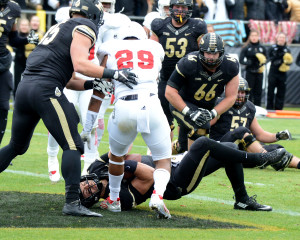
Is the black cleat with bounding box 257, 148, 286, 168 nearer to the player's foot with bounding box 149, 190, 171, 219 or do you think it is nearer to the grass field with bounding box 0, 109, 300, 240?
the grass field with bounding box 0, 109, 300, 240

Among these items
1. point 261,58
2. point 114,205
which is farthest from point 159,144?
point 261,58

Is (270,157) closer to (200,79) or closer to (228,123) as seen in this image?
(200,79)

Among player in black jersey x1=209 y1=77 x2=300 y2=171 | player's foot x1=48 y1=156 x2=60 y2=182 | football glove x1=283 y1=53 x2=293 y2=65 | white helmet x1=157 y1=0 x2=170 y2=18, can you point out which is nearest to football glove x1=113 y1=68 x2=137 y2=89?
player's foot x1=48 y1=156 x2=60 y2=182

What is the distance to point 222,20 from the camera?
58.5ft

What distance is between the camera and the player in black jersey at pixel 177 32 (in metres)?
8.95

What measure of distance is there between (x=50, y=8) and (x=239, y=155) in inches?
467

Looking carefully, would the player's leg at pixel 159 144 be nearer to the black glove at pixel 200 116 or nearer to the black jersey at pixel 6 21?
the black glove at pixel 200 116

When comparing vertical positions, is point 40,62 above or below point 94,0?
below

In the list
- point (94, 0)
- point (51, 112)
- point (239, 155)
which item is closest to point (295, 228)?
point (239, 155)

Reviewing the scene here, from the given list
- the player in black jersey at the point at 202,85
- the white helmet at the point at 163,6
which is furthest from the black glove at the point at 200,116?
the white helmet at the point at 163,6

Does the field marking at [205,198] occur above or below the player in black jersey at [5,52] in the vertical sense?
below

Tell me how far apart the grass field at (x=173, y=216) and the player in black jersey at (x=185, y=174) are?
0.14 meters

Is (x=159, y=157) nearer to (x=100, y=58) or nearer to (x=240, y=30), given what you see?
(x=100, y=58)

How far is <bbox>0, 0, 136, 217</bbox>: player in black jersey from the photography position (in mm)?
5664
